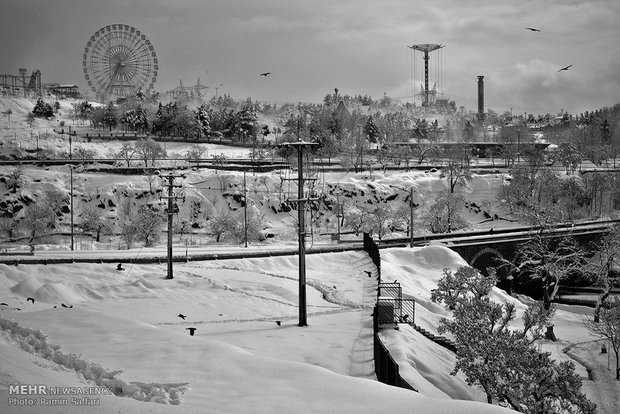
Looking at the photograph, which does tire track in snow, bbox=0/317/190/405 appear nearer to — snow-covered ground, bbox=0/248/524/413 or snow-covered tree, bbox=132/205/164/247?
snow-covered ground, bbox=0/248/524/413

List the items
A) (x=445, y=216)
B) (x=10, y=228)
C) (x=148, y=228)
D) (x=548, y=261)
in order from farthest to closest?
(x=445, y=216), (x=10, y=228), (x=148, y=228), (x=548, y=261)

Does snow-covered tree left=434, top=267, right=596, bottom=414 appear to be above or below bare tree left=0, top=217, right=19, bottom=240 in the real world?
below

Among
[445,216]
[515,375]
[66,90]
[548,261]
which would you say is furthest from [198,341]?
[66,90]

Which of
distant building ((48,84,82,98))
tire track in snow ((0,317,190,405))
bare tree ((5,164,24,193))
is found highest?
distant building ((48,84,82,98))

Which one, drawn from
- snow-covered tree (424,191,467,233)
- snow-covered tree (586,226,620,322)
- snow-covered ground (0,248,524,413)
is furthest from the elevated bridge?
snow-covered ground (0,248,524,413)

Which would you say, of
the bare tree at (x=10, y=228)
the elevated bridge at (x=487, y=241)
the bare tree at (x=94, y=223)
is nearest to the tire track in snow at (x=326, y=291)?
the elevated bridge at (x=487, y=241)

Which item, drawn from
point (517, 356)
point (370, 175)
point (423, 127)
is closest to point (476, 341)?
point (517, 356)

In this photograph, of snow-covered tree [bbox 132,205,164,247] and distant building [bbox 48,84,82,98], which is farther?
distant building [bbox 48,84,82,98]

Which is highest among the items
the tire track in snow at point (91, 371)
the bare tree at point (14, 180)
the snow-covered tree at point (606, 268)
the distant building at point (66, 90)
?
→ the distant building at point (66, 90)

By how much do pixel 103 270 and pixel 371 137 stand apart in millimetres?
90496

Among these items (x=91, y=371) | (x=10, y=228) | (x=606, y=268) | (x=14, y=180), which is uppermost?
(x=14, y=180)

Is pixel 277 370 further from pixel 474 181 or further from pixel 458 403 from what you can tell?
pixel 474 181

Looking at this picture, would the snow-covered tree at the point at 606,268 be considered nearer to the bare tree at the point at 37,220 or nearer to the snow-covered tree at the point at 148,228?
the snow-covered tree at the point at 148,228

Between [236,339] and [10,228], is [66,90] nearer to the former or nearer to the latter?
[10,228]
